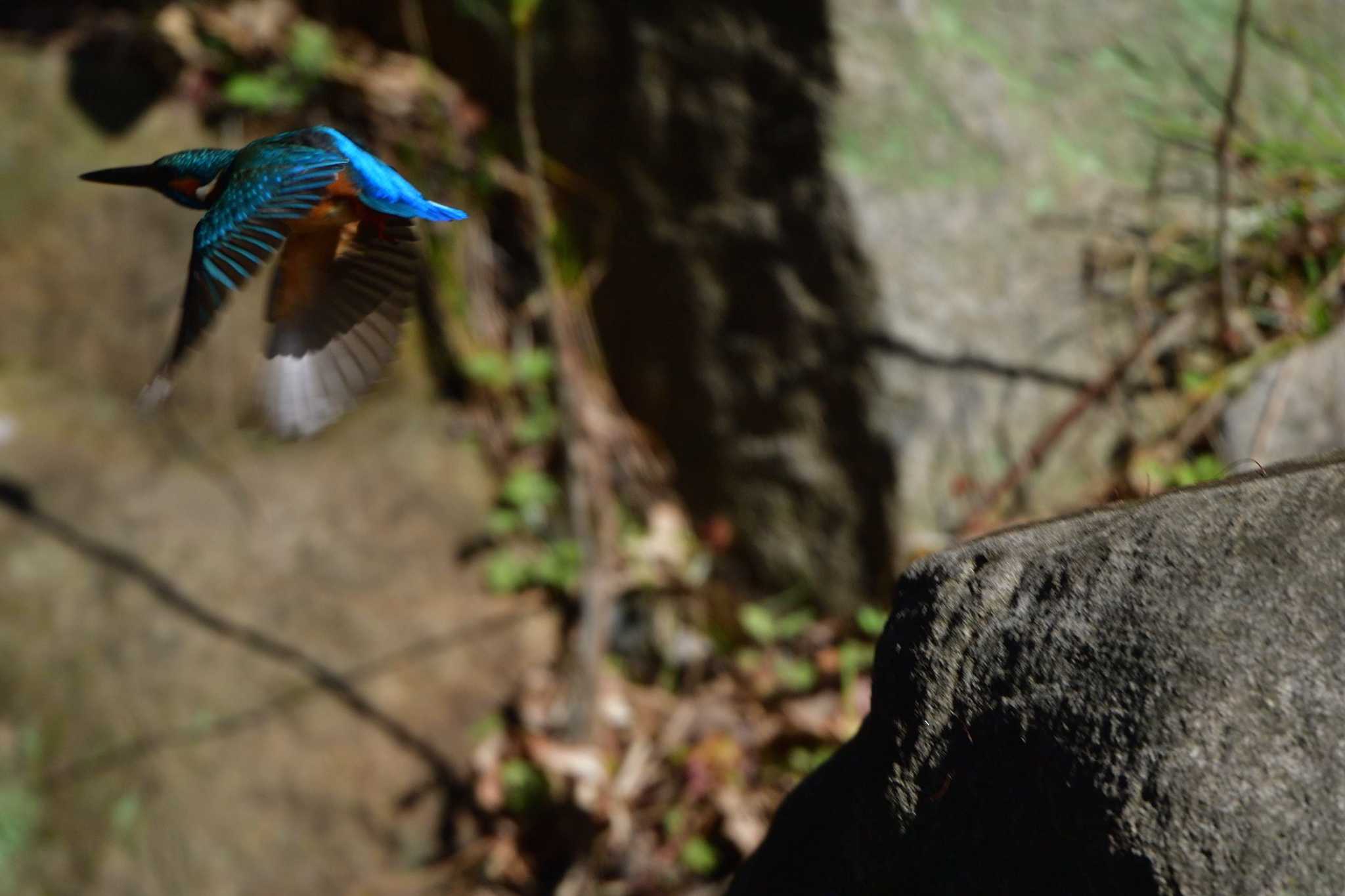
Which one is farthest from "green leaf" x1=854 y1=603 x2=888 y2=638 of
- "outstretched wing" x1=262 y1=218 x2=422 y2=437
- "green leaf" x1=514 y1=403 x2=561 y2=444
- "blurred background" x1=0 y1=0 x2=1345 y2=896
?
"outstretched wing" x1=262 y1=218 x2=422 y2=437

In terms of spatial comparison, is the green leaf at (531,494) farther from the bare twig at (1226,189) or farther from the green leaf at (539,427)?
the bare twig at (1226,189)

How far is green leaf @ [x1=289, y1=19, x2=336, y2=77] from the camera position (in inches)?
142

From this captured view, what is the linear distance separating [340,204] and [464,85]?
225 centimetres

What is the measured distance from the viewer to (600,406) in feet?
11.3

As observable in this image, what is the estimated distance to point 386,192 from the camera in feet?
4.56

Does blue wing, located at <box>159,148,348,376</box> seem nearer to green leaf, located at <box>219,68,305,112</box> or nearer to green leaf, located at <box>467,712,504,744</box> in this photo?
green leaf, located at <box>467,712,504,744</box>

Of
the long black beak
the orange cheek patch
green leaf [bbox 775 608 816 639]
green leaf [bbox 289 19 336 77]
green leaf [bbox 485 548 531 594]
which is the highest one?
the long black beak

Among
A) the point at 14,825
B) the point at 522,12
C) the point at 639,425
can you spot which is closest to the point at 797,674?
the point at 639,425

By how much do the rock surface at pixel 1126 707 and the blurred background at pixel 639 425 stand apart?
157cm

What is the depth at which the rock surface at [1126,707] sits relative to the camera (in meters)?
0.93

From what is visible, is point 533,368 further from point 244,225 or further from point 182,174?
point 244,225

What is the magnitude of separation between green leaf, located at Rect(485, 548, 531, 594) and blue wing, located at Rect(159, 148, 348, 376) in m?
2.03

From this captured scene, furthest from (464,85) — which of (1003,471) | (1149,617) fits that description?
(1149,617)

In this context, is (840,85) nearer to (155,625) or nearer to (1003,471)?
(1003,471)
